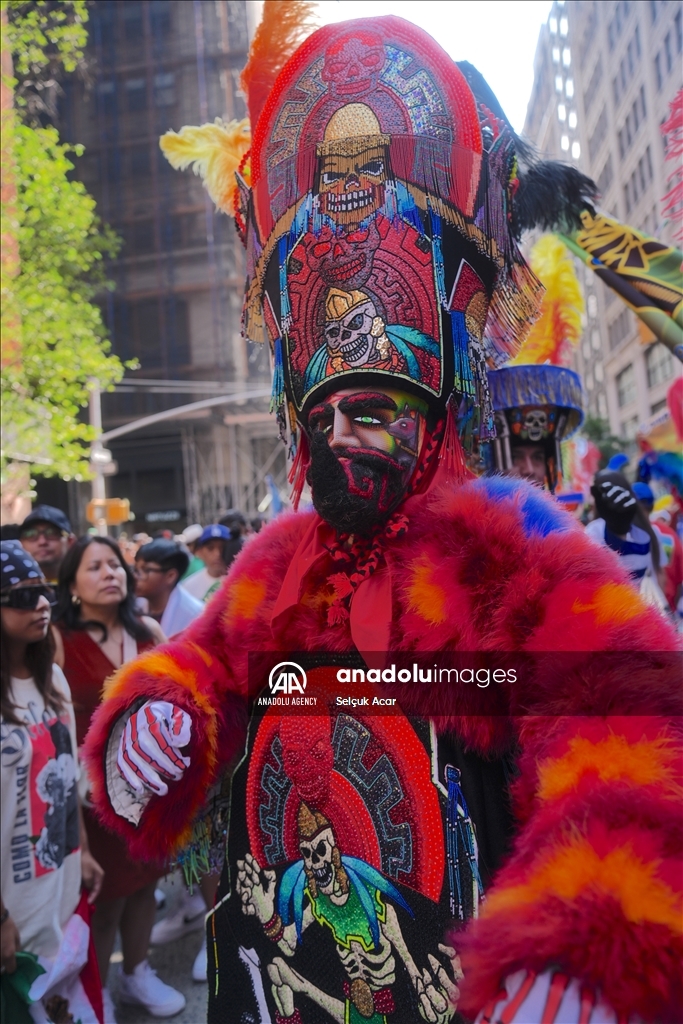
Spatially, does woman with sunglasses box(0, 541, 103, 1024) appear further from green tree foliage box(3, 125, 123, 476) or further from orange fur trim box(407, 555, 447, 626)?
green tree foliage box(3, 125, 123, 476)

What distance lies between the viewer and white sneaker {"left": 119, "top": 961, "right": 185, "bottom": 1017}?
305cm

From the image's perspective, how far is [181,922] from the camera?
383 cm

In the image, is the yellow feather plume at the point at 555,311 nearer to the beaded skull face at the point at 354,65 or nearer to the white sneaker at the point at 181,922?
the beaded skull face at the point at 354,65

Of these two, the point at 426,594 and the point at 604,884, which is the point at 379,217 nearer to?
the point at 426,594

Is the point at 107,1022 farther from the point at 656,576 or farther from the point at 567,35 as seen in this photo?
the point at 567,35

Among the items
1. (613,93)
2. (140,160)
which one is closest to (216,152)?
(613,93)

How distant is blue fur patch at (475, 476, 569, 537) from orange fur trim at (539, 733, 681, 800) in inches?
15.7

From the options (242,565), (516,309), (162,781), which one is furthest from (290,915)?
(516,309)

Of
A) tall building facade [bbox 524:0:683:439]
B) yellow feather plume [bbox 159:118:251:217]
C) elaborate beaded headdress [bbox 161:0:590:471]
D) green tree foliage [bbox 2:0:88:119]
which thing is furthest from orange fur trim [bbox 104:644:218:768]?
green tree foliage [bbox 2:0:88:119]

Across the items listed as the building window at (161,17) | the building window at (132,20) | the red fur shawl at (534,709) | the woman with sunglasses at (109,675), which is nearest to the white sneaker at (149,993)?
the woman with sunglasses at (109,675)

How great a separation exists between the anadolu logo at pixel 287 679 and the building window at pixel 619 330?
2455cm

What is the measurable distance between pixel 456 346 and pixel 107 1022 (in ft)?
9.04

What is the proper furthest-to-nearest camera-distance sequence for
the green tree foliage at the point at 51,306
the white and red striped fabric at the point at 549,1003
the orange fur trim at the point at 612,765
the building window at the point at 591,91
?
the green tree foliage at the point at 51,306
the building window at the point at 591,91
the orange fur trim at the point at 612,765
the white and red striped fabric at the point at 549,1003

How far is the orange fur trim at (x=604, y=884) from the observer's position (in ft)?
3.20
